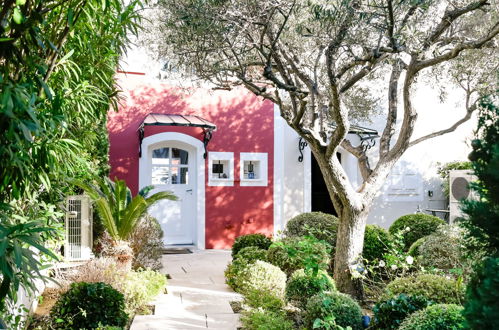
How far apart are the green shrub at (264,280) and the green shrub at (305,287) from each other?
0.39 meters

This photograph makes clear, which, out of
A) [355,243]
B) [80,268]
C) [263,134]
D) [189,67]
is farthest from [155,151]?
[355,243]

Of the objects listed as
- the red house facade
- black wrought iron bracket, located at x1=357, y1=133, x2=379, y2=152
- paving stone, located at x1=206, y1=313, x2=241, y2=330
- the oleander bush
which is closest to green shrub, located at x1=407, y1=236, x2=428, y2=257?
paving stone, located at x1=206, y1=313, x2=241, y2=330

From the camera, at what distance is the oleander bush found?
717cm

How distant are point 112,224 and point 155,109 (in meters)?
4.20

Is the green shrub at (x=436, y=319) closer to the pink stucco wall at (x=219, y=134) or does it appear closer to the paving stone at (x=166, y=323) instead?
the paving stone at (x=166, y=323)

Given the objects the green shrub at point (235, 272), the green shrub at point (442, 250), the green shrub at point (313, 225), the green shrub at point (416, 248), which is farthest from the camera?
the green shrub at point (313, 225)

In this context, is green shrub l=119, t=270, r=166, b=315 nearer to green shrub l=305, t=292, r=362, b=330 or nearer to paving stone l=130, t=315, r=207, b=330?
paving stone l=130, t=315, r=207, b=330

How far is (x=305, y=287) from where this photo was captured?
5.30 m

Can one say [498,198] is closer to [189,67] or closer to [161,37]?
[189,67]

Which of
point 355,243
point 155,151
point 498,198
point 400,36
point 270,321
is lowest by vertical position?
point 270,321

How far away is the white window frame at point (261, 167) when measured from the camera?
36.2ft

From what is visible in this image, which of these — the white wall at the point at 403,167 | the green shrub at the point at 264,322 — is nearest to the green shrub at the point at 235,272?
the green shrub at the point at 264,322

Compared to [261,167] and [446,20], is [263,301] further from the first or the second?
[261,167]

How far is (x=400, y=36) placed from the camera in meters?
4.99
